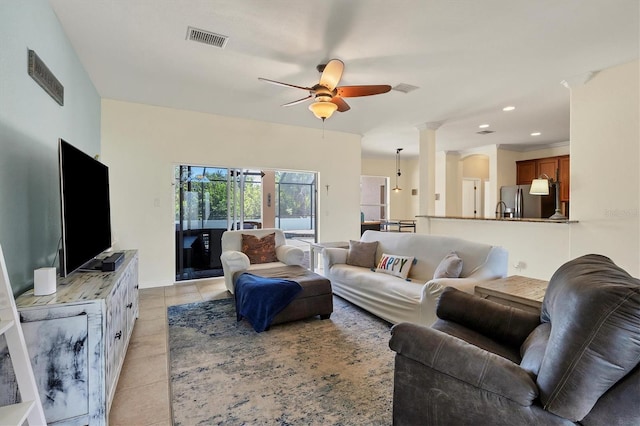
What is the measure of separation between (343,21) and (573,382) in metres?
2.67

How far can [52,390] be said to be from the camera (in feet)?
4.84

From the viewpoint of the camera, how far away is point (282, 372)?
2.19 meters

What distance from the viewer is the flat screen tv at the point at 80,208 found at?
5.85 ft

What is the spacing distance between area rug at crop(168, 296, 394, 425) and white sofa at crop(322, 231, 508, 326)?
0.27 m

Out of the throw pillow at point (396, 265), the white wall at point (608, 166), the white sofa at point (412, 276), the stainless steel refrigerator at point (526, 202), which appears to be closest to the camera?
the white sofa at point (412, 276)

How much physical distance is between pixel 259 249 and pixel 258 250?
0.07 ft

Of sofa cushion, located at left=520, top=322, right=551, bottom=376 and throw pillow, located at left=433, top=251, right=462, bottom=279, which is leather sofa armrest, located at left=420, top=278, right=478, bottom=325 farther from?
sofa cushion, located at left=520, top=322, right=551, bottom=376

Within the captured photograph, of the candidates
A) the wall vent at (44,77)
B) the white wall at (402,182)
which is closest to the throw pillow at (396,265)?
the wall vent at (44,77)

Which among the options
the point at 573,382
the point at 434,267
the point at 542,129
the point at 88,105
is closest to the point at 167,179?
the point at 88,105

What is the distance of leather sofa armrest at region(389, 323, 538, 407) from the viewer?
1.10m

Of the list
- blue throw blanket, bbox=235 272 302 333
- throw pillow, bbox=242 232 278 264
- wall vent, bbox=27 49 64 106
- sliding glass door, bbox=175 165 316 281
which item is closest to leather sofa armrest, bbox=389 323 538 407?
blue throw blanket, bbox=235 272 302 333

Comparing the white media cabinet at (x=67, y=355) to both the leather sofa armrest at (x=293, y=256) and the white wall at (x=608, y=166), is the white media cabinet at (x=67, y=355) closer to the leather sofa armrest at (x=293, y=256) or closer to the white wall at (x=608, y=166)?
the leather sofa armrest at (x=293, y=256)

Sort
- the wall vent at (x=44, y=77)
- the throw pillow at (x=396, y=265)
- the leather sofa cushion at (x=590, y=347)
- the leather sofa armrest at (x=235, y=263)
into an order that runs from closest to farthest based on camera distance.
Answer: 1. the leather sofa cushion at (x=590, y=347)
2. the wall vent at (x=44, y=77)
3. the throw pillow at (x=396, y=265)
4. the leather sofa armrest at (x=235, y=263)

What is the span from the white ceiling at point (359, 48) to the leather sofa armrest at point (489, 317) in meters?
2.15
